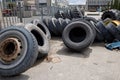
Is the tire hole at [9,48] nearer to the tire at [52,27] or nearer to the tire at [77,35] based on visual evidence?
the tire at [77,35]

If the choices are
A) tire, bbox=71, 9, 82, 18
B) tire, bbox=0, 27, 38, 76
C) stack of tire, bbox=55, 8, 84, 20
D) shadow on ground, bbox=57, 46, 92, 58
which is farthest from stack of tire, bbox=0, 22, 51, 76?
tire, bbox=71, 9, 82, 18

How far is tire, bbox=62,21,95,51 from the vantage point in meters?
6.04


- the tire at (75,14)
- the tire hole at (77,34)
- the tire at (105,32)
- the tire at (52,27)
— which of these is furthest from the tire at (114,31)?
the tire at (75,14)

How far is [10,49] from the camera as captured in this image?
453cm

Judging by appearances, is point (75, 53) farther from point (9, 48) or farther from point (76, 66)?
point (9, 48)

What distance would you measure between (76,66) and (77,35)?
7.89 ft

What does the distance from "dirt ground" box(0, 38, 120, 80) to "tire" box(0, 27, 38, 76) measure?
0.83 feet

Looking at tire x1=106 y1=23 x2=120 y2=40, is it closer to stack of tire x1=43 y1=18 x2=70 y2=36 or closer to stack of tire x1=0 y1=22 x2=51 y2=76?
stack of tire x1=43 y1=18 x2=70 y2=36

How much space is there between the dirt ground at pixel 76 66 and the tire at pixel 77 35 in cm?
26

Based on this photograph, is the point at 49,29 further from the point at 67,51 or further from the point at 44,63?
the point at 44,63

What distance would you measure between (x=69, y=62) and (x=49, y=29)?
130 inches

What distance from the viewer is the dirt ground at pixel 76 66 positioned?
4.29 meters

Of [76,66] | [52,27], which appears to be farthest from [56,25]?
[76,66]

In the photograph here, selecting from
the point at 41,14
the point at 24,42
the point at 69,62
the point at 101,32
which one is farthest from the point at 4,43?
the point at 41,14
